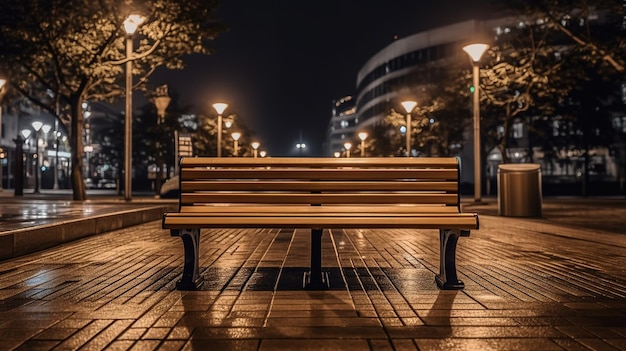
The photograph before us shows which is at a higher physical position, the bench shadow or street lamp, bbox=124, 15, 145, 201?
street lamp, bbox=124, 15, 145, 201

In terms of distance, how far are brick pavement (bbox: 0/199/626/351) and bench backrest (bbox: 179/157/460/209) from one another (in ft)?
2.55

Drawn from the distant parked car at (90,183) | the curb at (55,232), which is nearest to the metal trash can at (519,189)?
the curb at (55,232)

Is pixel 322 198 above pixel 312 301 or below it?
above

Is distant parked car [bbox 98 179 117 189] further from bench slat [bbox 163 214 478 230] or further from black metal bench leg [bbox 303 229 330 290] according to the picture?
bench slat [bbox 163 214 478 230]

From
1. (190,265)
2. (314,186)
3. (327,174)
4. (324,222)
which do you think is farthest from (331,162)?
(190,265)

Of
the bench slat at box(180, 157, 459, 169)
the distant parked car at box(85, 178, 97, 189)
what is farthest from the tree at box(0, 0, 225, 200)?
the distant parked car at box(85, 178, 97, 189)

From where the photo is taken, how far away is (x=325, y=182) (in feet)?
16.5

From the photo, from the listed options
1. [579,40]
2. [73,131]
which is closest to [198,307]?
[579,40]

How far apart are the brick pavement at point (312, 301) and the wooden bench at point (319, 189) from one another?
0.50m

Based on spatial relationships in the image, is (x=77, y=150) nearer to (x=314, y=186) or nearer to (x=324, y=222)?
(x=314, y=186)

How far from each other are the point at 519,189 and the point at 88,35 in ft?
51.5

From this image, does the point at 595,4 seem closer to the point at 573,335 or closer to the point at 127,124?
the point at 127,124

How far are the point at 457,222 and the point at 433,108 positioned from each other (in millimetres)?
30607

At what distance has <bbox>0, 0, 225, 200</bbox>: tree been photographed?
2053 cm
